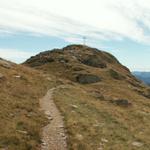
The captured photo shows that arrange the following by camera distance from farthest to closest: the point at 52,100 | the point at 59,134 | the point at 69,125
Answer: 1. the point at 52,100
2. the point at 69,125
3. the point at 59,134

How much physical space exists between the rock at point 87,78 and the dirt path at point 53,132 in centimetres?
4521

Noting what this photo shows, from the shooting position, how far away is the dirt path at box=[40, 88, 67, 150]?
24500 millimetres

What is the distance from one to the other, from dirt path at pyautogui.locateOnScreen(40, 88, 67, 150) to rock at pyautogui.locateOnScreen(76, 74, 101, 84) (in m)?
45.2

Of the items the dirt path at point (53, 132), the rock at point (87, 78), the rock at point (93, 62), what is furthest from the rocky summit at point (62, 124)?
the rock at point (93, 62)

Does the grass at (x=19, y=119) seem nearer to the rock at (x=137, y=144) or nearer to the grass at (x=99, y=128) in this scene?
the grass at (x=99, y=128)

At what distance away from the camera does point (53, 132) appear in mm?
27406

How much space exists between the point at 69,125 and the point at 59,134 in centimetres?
263

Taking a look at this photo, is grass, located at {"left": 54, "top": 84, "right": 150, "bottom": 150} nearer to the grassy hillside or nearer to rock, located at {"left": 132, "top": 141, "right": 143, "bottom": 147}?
rock, located at {"left": 132, "top": 141, "right": 143, "bottom": 147}

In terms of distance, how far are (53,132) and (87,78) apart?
56981 mm

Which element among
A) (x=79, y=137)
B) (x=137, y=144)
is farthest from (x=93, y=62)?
(x=79, y=137)

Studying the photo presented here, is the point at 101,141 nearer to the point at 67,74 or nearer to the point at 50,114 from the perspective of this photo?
the point at 50,114

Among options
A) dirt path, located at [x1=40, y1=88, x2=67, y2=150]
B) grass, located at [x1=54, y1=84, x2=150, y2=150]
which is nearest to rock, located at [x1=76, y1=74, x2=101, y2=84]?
grass, located at [x1=54, y1=84, x2=150, y2=150]

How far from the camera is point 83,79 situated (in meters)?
83.9

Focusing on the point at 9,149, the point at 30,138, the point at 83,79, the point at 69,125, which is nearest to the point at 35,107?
the point at 69,125
